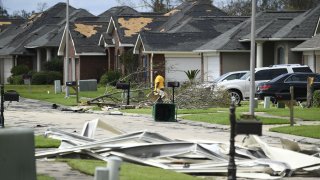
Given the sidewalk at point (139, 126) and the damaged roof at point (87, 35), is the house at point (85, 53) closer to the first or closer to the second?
the damaged roof at point (87, 35)

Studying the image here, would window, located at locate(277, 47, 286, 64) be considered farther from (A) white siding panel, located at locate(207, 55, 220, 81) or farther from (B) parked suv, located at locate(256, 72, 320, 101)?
(B) parked suv, located at locate(256, 72, 320, 101)

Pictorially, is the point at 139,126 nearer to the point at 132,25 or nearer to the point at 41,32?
the point at 132,25

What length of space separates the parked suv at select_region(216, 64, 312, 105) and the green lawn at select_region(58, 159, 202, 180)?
24.9m

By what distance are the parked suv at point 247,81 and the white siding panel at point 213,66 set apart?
12928 millimetres

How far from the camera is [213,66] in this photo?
A: 5841 cm

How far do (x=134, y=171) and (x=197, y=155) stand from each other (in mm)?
1792

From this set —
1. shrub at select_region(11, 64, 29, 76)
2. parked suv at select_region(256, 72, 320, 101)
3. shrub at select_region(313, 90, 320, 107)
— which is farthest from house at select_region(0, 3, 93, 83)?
shrub at select_region(313, 90, 320, 107)

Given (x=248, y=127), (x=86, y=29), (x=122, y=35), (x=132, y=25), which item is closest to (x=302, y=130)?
(x=248, y=127)

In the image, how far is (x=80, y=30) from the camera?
75938 mm

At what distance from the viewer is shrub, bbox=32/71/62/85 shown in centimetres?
7431

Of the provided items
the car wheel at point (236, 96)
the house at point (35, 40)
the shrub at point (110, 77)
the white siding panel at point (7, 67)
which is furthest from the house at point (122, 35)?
the car wheel at point (236, 96)

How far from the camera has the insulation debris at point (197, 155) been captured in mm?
15188

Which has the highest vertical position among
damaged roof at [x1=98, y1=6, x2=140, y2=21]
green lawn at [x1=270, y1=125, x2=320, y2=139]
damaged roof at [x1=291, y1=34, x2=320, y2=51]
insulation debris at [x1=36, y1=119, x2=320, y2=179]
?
damaged roof at [x1=98, y1=6, x2=140, y2=21]

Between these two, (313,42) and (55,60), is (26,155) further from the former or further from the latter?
(55,60)
